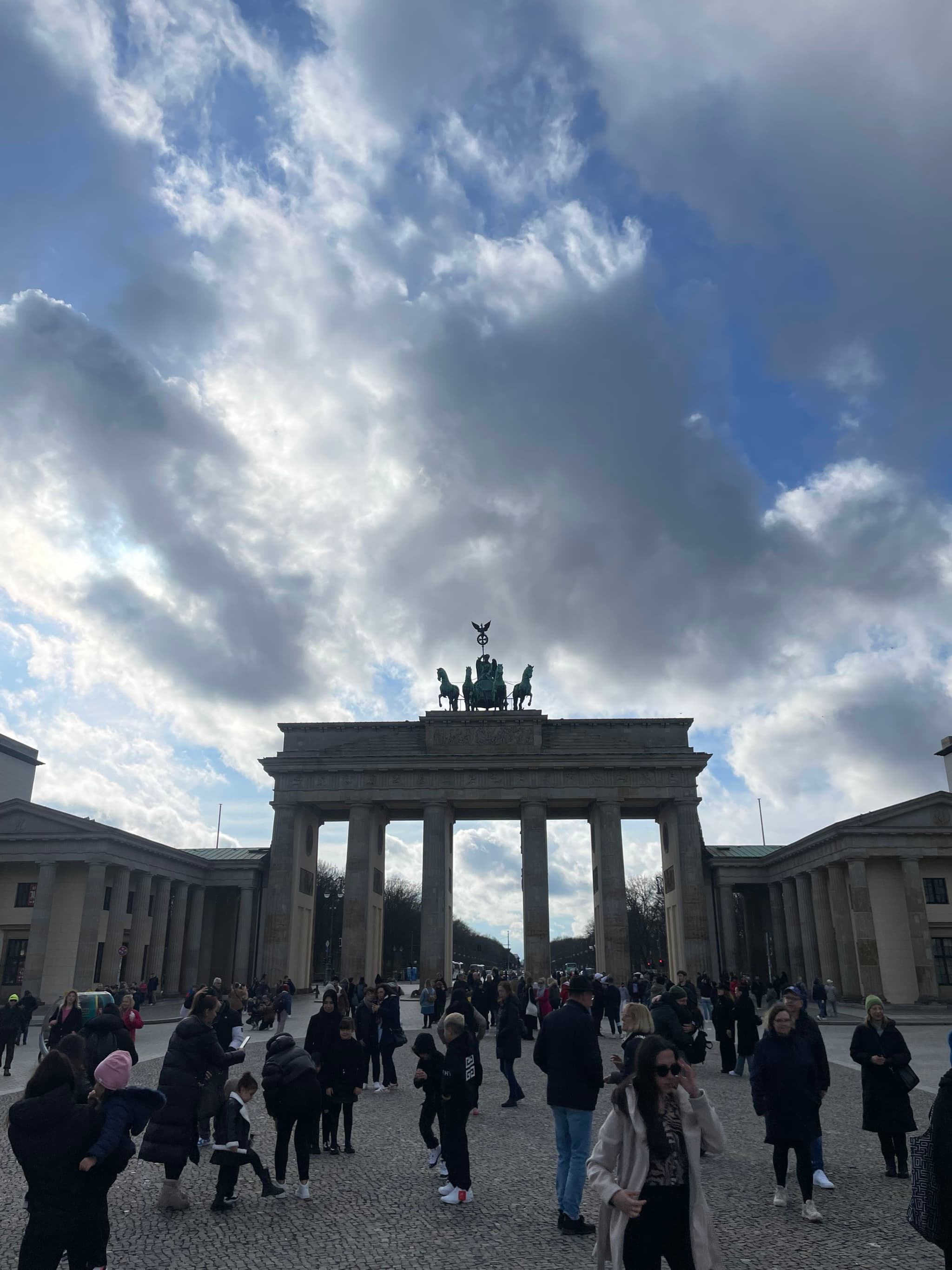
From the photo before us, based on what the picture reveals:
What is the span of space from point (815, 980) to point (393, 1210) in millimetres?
38905

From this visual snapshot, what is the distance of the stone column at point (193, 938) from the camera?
56594 mm

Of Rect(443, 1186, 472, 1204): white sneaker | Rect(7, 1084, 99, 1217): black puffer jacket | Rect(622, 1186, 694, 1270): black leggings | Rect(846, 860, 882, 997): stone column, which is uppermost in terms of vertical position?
Rect(846, 860, 882, 997): stone column

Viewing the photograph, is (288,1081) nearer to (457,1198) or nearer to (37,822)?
(457,1198)

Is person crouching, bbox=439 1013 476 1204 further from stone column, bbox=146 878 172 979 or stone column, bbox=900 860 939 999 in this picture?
stone column, bbox=146 878 172 979

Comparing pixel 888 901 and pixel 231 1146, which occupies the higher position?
pixel 888 901

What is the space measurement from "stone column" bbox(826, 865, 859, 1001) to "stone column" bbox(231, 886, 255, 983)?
32624mm

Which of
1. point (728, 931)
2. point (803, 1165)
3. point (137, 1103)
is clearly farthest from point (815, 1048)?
point (728, 931)

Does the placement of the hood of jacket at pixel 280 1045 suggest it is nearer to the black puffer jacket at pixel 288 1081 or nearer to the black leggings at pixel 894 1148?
the black puffer jacket at pixel 288 1081

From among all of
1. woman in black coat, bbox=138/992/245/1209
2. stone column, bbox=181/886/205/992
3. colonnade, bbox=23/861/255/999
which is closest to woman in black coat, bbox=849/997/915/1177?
woman in black coat, bbox=138/992/245/1209

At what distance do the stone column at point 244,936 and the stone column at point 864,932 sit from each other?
33.4 m

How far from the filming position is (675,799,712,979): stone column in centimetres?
5203

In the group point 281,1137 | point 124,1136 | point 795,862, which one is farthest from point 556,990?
point 795,862

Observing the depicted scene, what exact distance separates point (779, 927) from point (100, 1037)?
52245 mm

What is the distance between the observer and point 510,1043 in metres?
17.1
